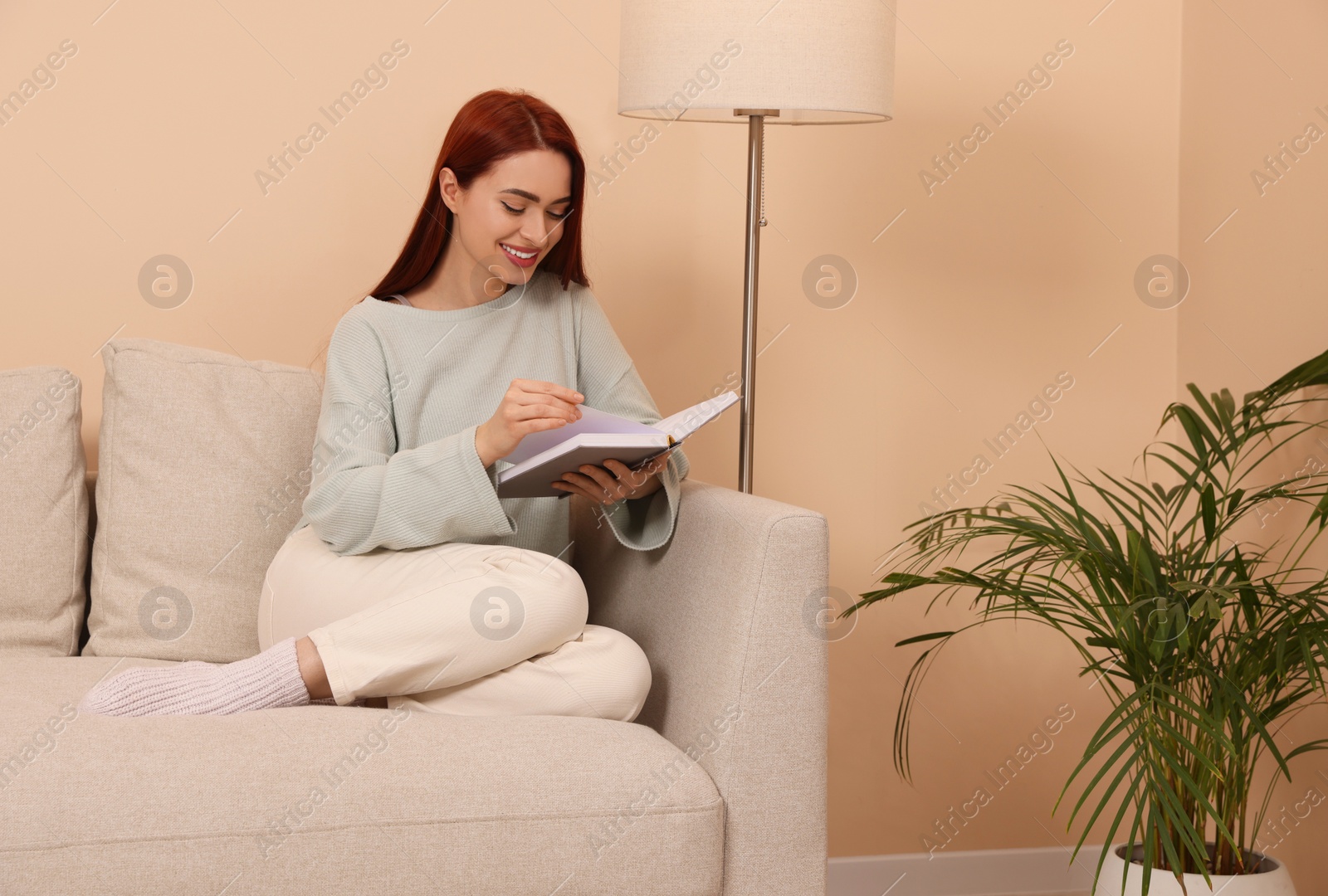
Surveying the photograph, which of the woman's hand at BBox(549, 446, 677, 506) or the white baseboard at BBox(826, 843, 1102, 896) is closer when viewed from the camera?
the woman's hand at BBox(549, 446, 677, 506)

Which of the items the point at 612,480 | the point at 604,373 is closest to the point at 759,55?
the point at 604,373

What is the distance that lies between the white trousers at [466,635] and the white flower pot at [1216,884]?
2.48 feet

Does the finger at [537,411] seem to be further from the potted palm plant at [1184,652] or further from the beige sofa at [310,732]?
the potted palm plant at [1184,652]

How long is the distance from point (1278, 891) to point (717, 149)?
58.8 inches

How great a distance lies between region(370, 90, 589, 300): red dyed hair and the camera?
169cm

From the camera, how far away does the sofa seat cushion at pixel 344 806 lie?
1.16 meters

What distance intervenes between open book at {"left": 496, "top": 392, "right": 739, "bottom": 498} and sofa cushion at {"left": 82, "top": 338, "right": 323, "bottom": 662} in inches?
17.6

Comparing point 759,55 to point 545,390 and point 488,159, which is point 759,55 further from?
point 545,390

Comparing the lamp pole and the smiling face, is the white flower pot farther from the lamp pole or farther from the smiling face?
the smiling face

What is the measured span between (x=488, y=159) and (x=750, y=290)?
454mm

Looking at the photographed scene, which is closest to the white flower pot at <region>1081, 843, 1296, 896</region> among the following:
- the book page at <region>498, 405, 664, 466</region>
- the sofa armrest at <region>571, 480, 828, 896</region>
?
the sofa armrest at <region>571, 480, 828, 896</region>

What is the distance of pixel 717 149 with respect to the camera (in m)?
2.26

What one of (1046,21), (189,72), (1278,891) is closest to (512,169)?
(189,72)

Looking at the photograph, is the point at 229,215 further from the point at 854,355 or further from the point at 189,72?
the point at 854,355
